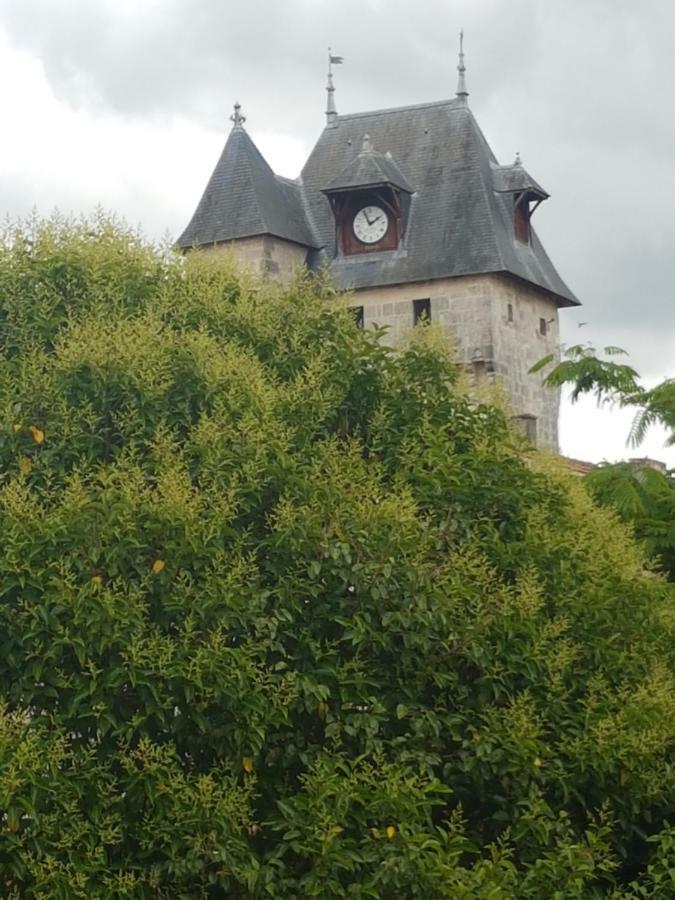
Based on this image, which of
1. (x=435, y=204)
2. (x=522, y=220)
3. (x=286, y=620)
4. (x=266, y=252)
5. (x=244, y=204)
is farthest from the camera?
(x=522, y=220)

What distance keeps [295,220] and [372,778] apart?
108 feet

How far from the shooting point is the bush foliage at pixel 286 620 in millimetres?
11516

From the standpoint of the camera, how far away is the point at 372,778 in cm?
1199

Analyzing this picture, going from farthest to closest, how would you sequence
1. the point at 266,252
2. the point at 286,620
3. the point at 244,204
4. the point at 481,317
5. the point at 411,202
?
the point at 411,202 < the point at 244,204 < the point at 266,252 < the point at 481,317 < the point at 286,620

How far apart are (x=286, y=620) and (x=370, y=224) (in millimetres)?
32797

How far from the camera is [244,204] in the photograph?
43.2m

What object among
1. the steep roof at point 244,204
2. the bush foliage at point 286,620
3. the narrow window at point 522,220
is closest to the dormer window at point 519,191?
the narrow window at point 522,220

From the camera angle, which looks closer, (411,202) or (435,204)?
(435,204)

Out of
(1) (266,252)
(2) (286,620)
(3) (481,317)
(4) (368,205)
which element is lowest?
(2) (286,620)

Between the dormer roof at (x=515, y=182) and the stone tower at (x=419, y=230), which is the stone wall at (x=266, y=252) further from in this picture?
the dormer roof at (x=515, y=182)

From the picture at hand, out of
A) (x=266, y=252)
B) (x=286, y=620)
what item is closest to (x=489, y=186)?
(x=266, y=252)

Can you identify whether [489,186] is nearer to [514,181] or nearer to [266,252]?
[514,181]

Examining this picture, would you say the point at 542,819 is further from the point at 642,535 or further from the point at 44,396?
the point at 642,535

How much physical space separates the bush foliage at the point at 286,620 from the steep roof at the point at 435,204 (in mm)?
28939
